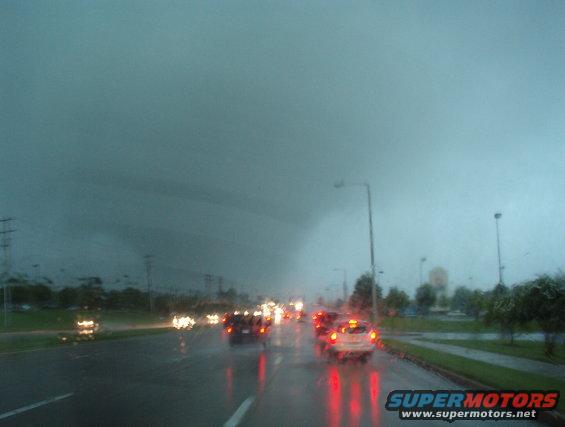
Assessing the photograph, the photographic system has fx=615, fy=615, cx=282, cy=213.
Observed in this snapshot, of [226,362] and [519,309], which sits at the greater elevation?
[519,309]

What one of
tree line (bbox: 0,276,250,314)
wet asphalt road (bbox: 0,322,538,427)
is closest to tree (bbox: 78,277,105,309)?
tree line (bbox: 0,276,250,314)

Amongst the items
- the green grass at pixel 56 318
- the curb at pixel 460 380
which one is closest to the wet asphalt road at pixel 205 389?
the curb at pixel 460 380

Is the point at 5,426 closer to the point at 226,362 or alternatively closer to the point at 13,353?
the point at 226,362

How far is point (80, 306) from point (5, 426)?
71938 mm

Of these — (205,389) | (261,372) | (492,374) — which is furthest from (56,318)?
(492,374)

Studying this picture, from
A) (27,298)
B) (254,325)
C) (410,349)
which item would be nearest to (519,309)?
(410,349)

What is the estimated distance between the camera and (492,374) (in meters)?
15.6

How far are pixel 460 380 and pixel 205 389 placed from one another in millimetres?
6399

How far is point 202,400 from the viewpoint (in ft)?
44.6

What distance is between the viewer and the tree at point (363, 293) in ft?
214

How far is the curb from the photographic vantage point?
32.6ft

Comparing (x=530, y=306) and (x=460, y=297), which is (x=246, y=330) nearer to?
(x=530, y=306)
